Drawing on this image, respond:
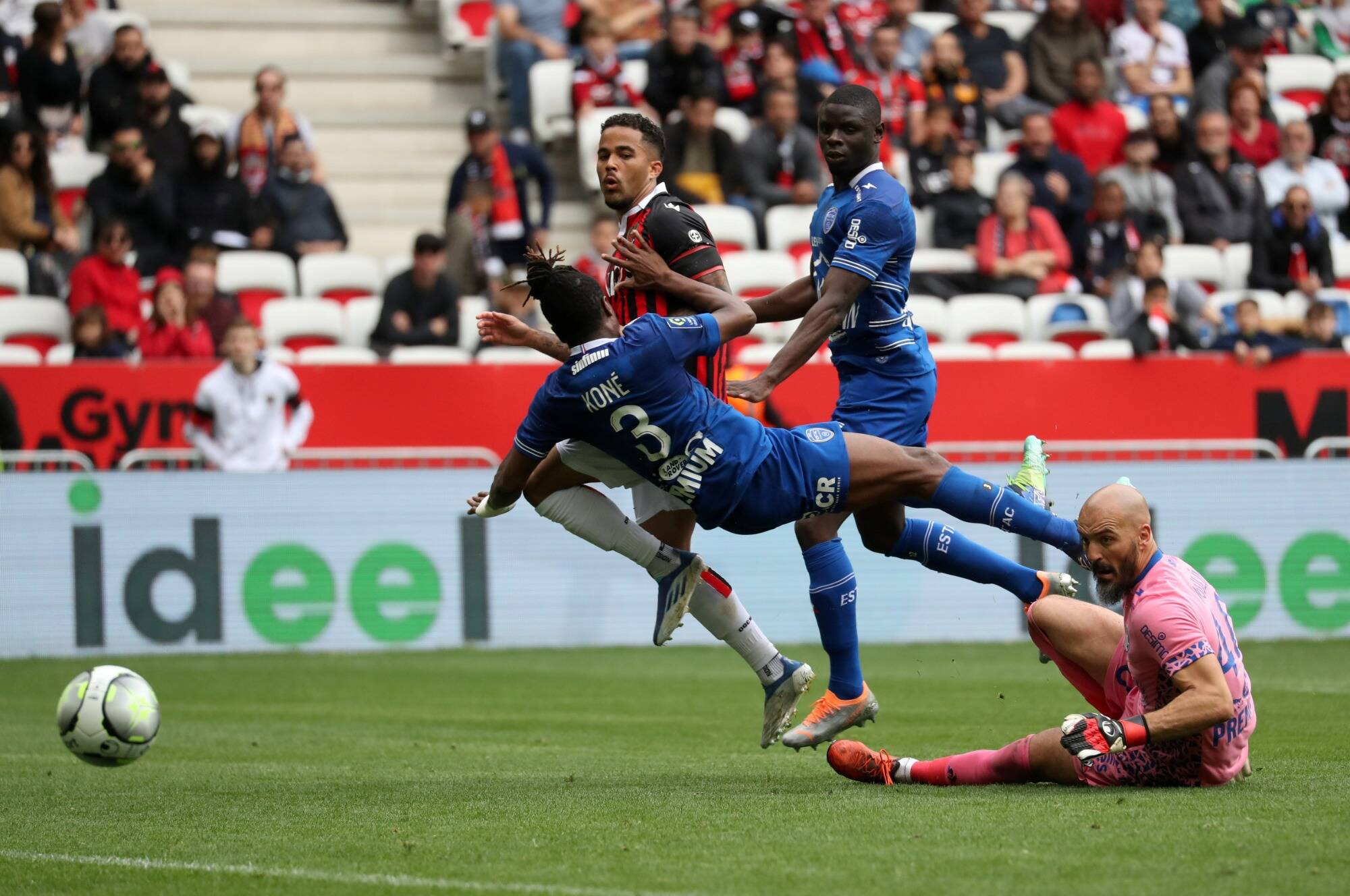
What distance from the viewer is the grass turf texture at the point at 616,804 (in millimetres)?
5262

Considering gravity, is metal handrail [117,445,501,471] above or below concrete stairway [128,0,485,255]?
below

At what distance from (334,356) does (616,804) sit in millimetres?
9340

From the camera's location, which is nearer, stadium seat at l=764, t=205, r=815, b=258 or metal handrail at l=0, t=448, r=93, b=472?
metal handrail at l=0, t=448, r=93, b=472

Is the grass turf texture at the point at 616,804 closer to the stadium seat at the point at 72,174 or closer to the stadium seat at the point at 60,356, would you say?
the stadium seat at the point at 60,356

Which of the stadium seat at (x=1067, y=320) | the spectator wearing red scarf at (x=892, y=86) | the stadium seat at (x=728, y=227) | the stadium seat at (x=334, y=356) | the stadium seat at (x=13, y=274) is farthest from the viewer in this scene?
the spectator wearing red scarf at (x=892, y=86)

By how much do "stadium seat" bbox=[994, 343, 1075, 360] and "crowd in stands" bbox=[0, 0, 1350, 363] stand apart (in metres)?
0.67

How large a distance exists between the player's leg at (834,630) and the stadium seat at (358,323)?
860 centimetres

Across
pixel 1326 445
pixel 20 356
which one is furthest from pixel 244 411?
pixel 1326 445

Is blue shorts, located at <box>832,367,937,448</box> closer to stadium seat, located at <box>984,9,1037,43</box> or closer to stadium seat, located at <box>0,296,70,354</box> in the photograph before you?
stadium seat, located at <box>0,296,70,354</box>

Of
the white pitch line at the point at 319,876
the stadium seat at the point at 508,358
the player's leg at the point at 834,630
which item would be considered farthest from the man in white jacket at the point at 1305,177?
the white pitch line at the point at 319,876

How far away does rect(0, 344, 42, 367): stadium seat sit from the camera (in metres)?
14.7

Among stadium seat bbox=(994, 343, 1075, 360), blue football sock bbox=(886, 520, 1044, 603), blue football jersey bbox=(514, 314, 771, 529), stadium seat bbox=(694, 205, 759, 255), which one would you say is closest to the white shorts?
blue football jersey bbox=(514, 314, 771, 529)

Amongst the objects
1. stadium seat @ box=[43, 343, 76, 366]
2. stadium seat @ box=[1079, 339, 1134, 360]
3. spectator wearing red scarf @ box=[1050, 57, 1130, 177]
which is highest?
spectator wearing red scarf @ box=[1050, 57, 1130, 177]

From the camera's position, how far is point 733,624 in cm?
814
